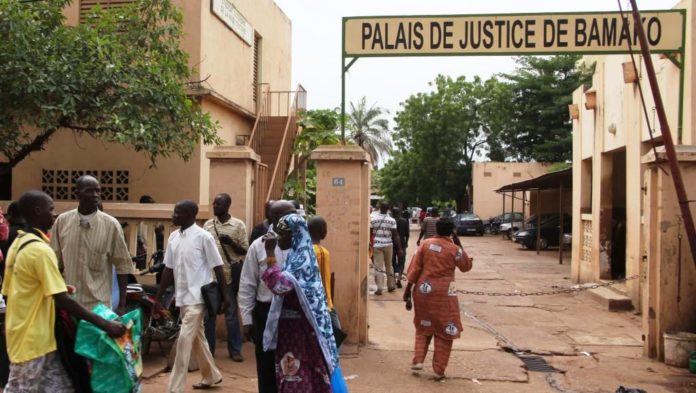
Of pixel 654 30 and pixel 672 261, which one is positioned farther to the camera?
pixel 654 30

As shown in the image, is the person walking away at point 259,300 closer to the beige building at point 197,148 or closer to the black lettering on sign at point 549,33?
the black lettering on sign at point 549,33

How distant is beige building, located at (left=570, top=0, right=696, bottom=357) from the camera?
6.99m

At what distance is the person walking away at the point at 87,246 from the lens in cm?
454

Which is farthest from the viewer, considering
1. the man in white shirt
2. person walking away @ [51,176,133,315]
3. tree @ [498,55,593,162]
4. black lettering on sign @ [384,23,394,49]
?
tree @ [498,55,593,162]

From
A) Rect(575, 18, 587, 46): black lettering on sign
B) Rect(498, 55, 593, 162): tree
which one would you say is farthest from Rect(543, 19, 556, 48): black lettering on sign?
Rect(498, 55, 593, 162): tree

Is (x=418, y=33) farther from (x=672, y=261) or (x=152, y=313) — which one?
(x=152, y=313)

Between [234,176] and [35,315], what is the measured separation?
4276 mm

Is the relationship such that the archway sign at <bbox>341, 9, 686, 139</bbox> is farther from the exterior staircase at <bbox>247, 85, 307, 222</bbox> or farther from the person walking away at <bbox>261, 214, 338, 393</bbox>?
the exterior staircase at <bbox>247, 85, 307, 222</bbox>

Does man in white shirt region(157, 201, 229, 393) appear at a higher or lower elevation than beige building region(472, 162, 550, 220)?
lower

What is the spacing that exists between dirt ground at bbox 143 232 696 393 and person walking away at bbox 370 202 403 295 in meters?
0.42

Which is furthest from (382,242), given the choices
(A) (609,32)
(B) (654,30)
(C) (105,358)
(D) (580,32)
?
(C) (105,358)

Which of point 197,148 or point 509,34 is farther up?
point 509,34

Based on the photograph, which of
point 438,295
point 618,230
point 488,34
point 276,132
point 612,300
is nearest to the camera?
point 438,295

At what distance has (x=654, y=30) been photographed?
24.3ft
